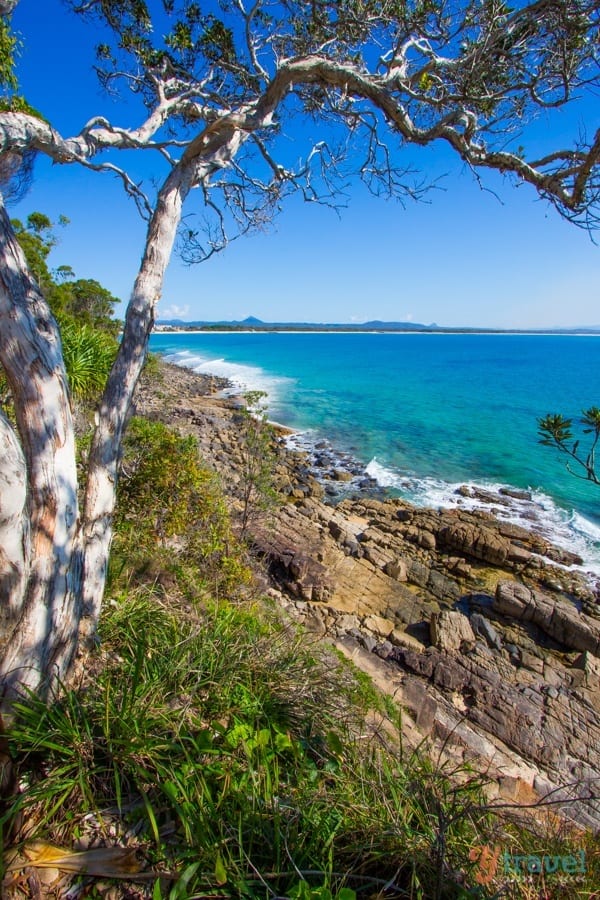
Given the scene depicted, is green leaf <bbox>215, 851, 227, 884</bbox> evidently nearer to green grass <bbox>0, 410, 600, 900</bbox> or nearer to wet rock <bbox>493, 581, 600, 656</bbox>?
green grass <bbox>0, 410, 600, 900</bbox>

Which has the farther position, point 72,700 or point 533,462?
point 533,462

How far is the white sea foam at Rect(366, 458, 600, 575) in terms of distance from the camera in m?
14.5

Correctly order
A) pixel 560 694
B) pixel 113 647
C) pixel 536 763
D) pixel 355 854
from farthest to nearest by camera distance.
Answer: pixel 560 694 < pixel 536 763 < pixel 113 647 < pixel 355 854

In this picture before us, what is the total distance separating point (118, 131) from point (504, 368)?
275 feet

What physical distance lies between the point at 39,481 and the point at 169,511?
3.21 metres

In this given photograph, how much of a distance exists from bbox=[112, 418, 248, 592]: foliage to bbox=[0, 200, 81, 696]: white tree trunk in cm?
270

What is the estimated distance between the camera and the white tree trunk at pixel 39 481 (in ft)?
7.47

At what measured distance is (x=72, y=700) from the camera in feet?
7.45

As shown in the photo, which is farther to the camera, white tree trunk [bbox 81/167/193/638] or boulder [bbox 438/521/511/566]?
boulder [bbox 438/521/511/566]

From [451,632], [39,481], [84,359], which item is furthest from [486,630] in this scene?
[84,359]

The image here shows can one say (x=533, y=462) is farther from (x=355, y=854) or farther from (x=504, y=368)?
(x=504, y=368)

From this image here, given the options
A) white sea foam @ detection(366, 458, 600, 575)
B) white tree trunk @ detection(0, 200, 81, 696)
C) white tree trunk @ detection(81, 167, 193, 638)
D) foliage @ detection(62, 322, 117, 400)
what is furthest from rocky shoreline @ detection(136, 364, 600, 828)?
white tree trunk @ detection(0, 200, 81, 696)

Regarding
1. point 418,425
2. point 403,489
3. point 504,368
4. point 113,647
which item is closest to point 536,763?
point 113,647

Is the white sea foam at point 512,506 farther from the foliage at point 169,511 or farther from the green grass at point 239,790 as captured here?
the green grass at point 239,790
